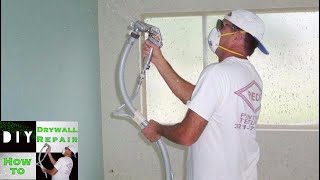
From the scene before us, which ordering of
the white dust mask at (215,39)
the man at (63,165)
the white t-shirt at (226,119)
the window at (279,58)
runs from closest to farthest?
the white t-shirt at (226,119) → the white dust mask at (215,39) → the man at (63,165) → the window at (279,58)

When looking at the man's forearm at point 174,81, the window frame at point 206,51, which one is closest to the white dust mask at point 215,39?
the man's forearm at point 174,81

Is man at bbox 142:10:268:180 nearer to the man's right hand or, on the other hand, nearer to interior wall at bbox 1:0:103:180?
the man's right hand

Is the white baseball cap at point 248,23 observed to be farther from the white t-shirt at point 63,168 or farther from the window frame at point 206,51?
the window frame at point 206,51

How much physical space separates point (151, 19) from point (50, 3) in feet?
3.90

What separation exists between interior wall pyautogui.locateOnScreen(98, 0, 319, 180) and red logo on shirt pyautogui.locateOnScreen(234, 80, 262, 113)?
1524 mm

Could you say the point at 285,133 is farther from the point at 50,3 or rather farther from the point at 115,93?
the point at 50,3

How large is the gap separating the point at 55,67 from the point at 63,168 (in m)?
0.53

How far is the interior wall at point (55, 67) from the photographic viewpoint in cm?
153

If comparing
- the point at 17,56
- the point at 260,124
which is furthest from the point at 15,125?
the point at 260,124

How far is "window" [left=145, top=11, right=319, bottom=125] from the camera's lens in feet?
9.29

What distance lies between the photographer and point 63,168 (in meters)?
1.73

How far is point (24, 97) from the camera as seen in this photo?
1.64 metres

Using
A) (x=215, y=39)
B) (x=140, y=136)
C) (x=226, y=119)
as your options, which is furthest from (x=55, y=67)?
(x=140, y=136)

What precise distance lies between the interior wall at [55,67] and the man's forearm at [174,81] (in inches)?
22.2
